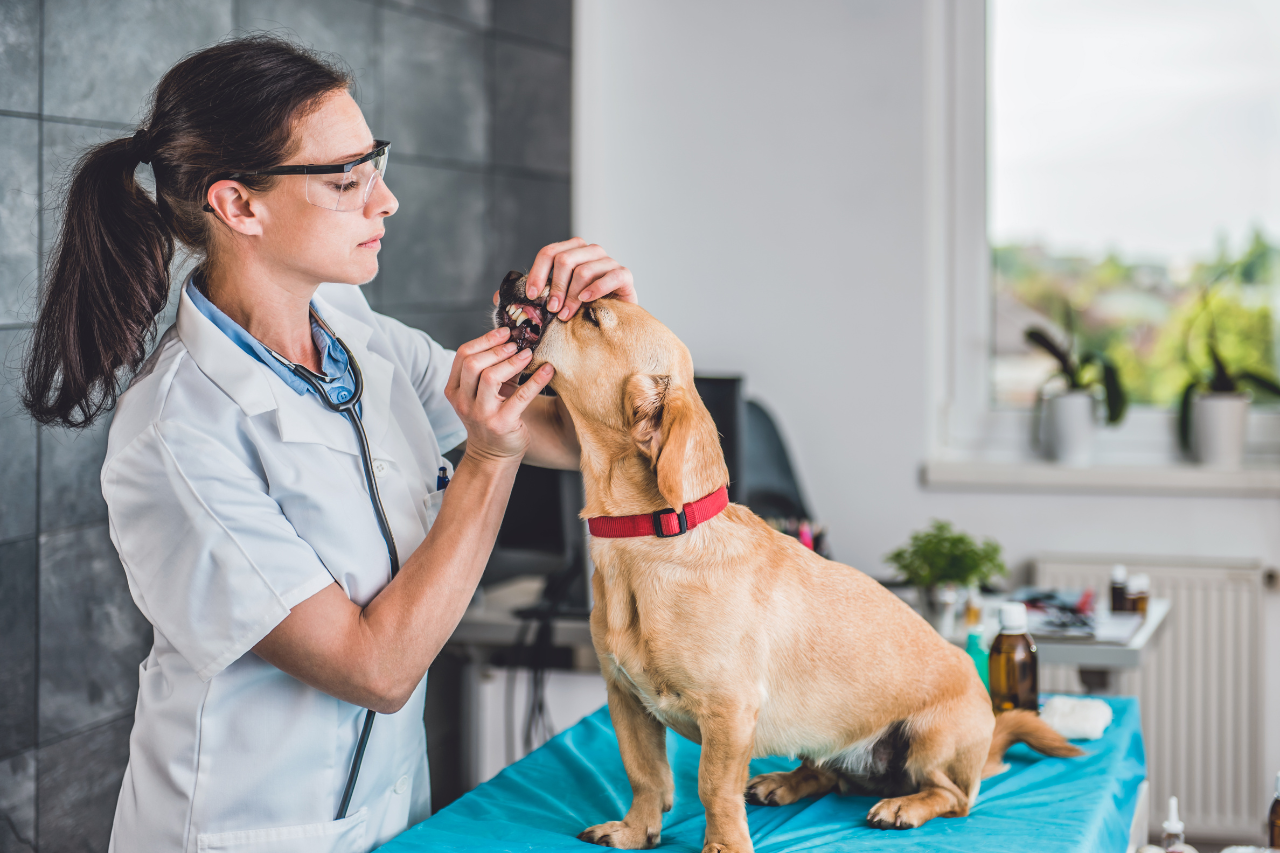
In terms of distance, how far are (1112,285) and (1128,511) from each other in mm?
801

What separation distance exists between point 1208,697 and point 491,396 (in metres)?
3.04

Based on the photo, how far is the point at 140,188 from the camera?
1.18 m

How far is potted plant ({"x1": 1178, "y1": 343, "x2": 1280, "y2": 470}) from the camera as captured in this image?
3291mm

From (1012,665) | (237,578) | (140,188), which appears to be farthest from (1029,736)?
(140,188)

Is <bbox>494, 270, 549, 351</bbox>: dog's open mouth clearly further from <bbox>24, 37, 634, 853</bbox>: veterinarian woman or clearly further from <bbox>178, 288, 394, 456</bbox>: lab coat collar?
<bbox>178, 288, 394, 456</bbox>: lab coat collar

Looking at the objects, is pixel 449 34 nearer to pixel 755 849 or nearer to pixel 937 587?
pixel 937 587

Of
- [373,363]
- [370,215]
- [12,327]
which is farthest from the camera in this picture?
[12,327]

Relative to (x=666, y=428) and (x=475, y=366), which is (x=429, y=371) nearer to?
(x=475, y=366)

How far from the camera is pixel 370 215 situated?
1193 mm

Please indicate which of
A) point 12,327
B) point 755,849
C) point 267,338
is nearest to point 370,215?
point 267,338

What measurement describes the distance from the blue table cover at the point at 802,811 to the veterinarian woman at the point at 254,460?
→ 17 cm

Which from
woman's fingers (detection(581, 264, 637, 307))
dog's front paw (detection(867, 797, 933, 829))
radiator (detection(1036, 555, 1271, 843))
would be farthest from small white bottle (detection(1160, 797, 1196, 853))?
radiator (detection(1036, 555, 1271, 843))

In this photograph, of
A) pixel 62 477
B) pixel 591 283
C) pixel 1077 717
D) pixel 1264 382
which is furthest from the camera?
pixel 1264 382

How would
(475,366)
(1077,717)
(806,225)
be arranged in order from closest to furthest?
(475,366)
(1077,717)
(806,225)
